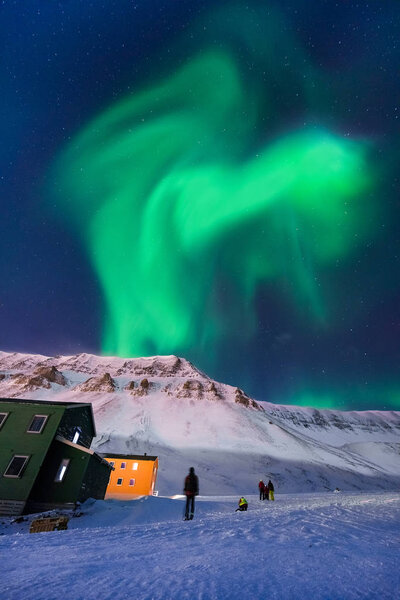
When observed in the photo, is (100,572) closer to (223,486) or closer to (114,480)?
(114,480)

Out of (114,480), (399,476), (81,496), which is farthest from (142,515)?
(399,476)

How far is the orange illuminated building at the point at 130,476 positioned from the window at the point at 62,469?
1694cm

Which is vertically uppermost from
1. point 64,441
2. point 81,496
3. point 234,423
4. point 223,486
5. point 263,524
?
point 234,423

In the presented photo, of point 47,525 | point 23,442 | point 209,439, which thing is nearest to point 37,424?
point 23,442

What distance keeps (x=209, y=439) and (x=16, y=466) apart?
6911 cm

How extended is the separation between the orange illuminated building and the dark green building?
14908 millimetres

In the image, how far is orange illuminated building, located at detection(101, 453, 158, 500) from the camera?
3575 centimetres

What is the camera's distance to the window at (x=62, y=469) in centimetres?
1973

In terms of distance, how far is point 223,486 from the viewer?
4962cm

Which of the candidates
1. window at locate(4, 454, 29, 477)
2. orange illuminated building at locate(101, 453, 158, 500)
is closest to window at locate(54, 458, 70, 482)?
window at locate(4, 454, 29, 477)

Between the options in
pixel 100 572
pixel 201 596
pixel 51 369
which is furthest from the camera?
pixel 51 369

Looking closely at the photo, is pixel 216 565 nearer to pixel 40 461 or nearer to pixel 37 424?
pixel 40 461

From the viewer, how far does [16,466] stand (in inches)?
741

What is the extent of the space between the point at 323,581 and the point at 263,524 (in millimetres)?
5419
